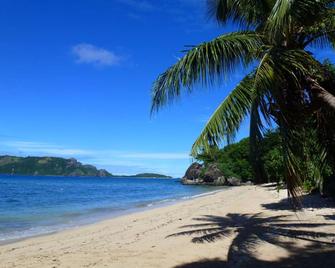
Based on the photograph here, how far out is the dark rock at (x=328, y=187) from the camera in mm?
18312

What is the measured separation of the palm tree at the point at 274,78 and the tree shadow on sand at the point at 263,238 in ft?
7.08

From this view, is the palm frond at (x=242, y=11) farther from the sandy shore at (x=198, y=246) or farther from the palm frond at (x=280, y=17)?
the sandy shore at (x=198, y=246)

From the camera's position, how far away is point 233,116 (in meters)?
7.00

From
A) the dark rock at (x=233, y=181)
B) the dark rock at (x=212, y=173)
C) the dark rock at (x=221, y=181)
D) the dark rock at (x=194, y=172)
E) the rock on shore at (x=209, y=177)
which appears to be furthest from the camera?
the dark rock at (x=194, y=172)

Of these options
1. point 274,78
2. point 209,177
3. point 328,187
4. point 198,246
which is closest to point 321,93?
point 274,78

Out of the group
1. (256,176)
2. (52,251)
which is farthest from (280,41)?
(52,251)

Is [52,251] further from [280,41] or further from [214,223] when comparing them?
[280,41]

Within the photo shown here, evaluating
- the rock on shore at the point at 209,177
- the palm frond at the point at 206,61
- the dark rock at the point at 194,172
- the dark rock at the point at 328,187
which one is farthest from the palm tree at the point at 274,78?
the dark rock at the point at 194,172

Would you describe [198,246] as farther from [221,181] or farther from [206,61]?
[221,181]

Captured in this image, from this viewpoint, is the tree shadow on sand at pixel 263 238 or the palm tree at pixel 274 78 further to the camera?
the tree shadow on sand at pixel 263 238

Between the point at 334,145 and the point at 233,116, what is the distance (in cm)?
232

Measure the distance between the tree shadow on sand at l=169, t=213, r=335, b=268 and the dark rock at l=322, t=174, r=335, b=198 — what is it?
4.77 meters

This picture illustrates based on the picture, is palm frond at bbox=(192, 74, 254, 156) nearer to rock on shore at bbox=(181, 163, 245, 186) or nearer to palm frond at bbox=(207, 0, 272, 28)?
palm frond at bbox=(207, 0, 272, 28)

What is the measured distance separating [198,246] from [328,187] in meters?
11.1
